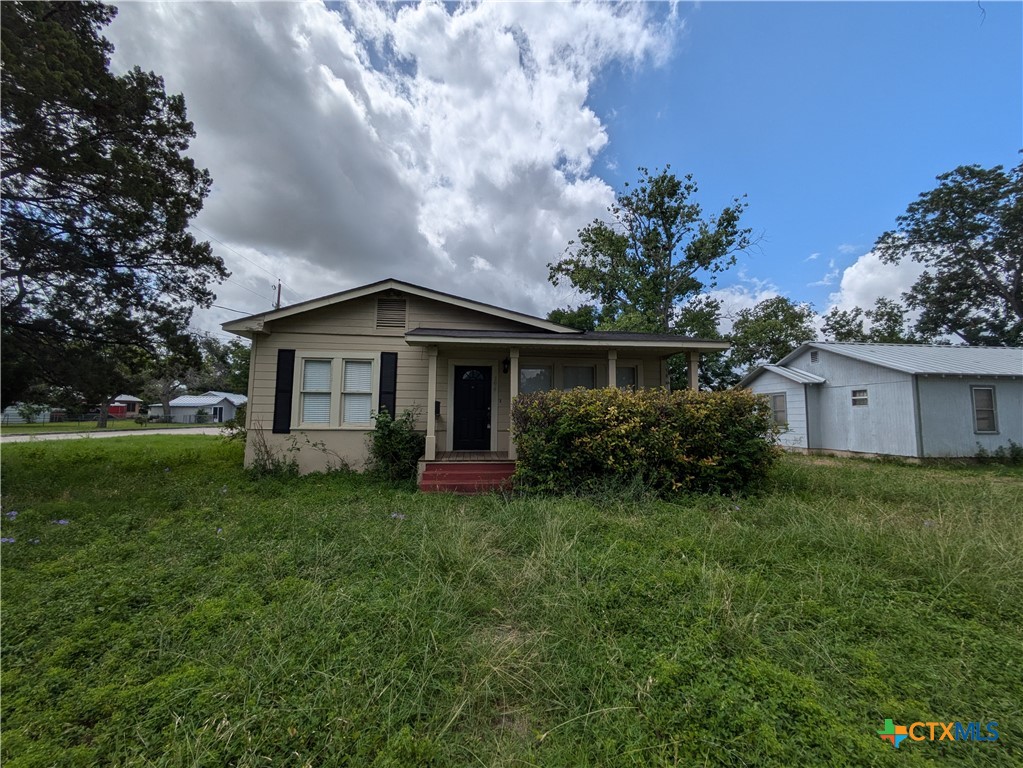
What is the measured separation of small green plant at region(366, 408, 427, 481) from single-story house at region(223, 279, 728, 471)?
0.48m

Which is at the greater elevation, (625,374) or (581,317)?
(581,317)

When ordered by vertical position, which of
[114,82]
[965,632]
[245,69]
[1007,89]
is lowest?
[965,632]

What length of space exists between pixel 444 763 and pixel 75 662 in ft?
7.52

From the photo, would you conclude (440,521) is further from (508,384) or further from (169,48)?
(169,48)

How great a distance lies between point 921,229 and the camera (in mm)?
24641

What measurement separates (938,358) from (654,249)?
11822 mm

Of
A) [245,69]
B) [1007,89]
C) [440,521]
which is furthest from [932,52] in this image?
[245,69]

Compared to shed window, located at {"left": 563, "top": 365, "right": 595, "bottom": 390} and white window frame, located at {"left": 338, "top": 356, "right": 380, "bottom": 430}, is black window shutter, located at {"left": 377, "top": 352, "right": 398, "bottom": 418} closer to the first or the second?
white window frame, located at {"left": 338, "top": 356, "right": 380, "bottom": 430}

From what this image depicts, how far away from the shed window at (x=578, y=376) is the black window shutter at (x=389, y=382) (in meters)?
3.81

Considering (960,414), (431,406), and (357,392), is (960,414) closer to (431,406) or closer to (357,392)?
(431,406)

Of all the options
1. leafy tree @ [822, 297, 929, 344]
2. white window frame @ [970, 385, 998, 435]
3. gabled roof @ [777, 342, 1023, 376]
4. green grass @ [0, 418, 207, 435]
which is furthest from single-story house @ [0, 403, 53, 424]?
leafy tree @ [822, 297, 929, 344]

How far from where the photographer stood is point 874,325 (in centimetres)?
2719

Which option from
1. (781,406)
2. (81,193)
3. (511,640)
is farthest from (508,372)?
(781,406)

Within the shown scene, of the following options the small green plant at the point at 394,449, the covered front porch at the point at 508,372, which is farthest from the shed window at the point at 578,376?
the small green plant at the point at 394,449
